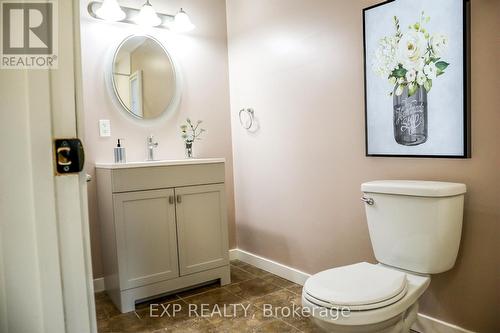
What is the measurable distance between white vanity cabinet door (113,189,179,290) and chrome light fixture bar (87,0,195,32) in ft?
4.06

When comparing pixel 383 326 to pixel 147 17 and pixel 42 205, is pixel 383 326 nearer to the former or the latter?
pixel 42 205

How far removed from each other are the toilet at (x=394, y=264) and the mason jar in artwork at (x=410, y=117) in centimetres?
25

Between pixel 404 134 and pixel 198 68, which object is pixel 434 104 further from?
pixel 198 68

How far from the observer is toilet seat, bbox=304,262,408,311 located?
1.34 m

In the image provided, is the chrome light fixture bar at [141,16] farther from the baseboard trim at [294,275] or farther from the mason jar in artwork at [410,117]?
the baseboard trim at [294,275]

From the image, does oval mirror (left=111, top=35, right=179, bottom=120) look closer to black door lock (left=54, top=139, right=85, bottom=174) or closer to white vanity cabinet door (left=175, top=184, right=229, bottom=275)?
white vanity cabinet door (left=175, top=184, right=229, bottom=275)

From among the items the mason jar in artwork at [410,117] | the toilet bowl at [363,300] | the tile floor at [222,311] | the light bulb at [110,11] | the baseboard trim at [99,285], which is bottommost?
the tile floor at [222,311]

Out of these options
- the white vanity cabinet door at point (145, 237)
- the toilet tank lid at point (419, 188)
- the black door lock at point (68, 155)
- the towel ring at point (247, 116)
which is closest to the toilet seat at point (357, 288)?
the toilet tank lid at point (419, 188)

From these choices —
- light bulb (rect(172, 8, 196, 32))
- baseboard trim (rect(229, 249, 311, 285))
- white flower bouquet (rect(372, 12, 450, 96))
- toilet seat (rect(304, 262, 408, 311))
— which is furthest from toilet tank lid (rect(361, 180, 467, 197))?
light bulb (rect(172, 8, 196, 32))

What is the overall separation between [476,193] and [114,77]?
232 cm

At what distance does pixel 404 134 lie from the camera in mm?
1840

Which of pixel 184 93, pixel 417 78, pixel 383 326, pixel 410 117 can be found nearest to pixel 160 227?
pixel 184 93

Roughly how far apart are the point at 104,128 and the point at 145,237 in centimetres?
85

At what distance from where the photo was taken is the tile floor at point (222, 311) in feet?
6.59
